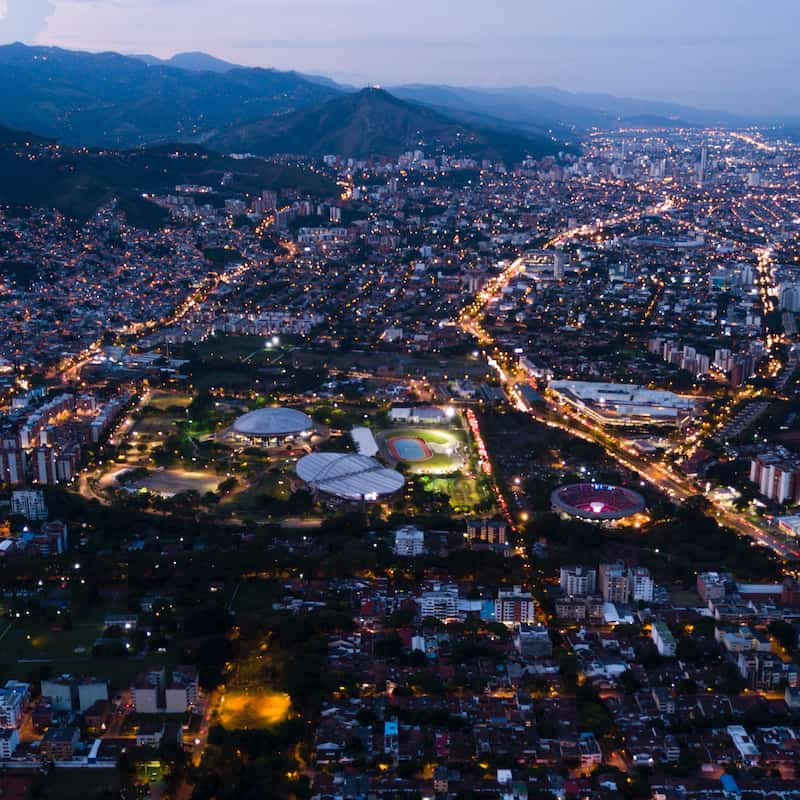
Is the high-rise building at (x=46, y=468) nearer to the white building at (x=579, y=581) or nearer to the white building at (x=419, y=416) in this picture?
the white building at (x=419, y=416)

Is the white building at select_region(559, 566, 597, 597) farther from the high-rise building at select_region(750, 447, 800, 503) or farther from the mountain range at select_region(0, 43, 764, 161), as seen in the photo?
the mountain range at select_region(0, 43, 764, 161)

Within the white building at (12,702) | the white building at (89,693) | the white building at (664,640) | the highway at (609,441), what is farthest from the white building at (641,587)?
the white building at (12,702)

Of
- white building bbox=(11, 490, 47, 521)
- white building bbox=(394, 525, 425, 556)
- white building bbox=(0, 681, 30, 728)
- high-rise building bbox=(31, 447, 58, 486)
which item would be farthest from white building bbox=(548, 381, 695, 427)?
white building bbox=(0, 681, 30, 728)

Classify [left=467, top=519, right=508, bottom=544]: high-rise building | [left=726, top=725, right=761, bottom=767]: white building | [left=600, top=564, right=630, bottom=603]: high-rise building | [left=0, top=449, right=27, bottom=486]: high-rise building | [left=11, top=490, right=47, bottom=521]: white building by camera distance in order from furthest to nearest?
[left=0, top=449, right=27, bottom=486]: high-rise building → [left=11, top=490, right=47, bottom=521]: white building → [left=467, top=519, right=508, bottom=544]: high-rise building → [left=600, top=564, right=630, bottom=603]: high-rise building → [left=726, top=725, right=761, bottom=767]: white building

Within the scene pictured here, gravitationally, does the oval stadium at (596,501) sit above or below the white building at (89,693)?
above

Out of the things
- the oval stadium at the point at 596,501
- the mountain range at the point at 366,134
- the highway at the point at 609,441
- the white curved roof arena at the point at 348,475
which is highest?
the mountain range at the point at 366,134

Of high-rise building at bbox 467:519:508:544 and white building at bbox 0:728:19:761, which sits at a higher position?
high-rise building at bbox 467:519:508:544

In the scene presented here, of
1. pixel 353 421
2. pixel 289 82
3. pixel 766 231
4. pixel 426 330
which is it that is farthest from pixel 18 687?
pixel 289 82

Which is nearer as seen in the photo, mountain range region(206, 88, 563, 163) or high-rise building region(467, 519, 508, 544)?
high-rise building region(467, 519, 508, 544)
